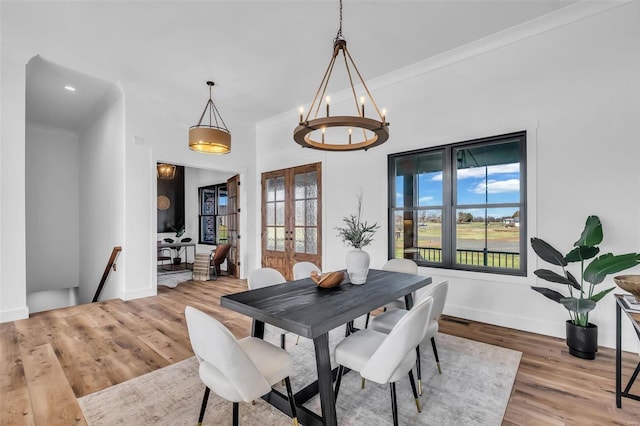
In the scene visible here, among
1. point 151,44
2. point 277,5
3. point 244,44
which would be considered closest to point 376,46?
point 277,5

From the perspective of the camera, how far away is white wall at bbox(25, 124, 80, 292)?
6473mm

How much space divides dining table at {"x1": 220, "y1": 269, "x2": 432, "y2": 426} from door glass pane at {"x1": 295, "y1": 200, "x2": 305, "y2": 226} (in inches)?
120

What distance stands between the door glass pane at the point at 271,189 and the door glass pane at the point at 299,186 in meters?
0.64

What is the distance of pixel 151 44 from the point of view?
353 centimetres

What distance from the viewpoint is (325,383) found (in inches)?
62.8

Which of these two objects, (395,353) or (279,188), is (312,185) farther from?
(395,353)

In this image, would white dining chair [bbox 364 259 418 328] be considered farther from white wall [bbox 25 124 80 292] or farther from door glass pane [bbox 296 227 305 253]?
white wall [bbox 25 124 80 292]

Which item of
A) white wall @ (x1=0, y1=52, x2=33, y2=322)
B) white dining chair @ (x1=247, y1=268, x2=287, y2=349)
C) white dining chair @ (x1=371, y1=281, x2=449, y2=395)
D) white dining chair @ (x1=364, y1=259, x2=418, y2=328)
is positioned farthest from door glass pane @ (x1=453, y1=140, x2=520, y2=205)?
white wall @ (x1=0, y1=52, x2=33, y2=322)

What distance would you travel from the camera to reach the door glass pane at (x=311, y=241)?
17.5 feet

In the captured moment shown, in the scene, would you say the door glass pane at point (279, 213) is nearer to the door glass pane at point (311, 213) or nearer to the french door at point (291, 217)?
the french door at point (291, 217)

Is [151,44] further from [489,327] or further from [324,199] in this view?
[489,327]

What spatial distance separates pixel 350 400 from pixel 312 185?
3879 mm

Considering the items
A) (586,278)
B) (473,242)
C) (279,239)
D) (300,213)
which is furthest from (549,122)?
(279,239)

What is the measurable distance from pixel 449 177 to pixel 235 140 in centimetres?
425
